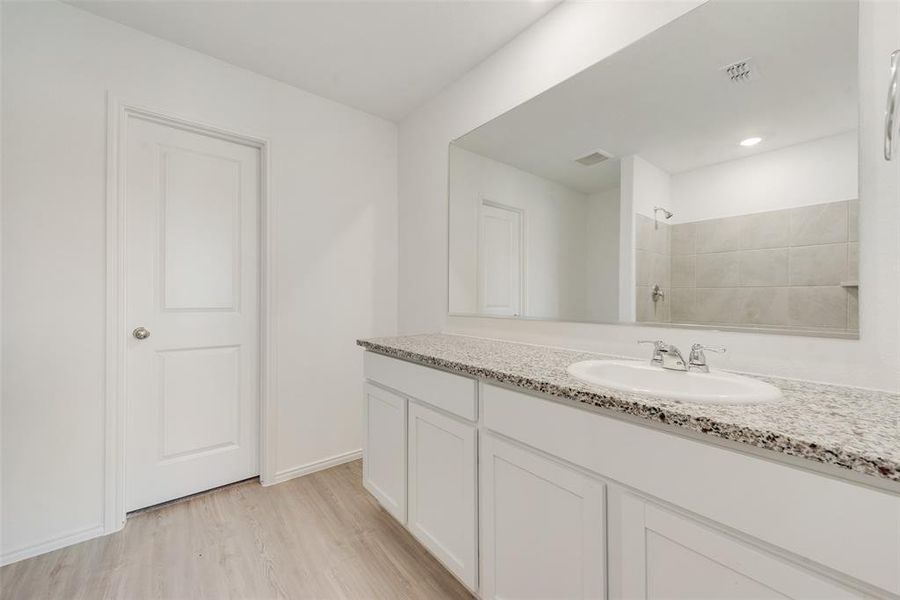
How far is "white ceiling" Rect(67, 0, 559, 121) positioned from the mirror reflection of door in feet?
→ 2.69

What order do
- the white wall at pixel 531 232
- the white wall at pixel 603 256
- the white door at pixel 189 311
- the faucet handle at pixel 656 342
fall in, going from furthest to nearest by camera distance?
the white door at pixel 189 311
the white wall at pixel 531 232
the white wall at pixel 603 256
the faucet handle at pixel 656 342

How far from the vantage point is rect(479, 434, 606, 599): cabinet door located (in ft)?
2.98

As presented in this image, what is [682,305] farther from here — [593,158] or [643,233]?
[593,158]

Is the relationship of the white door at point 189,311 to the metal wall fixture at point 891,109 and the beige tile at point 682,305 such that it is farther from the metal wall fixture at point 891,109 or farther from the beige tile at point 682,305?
the metal wall fixture at point 891,109

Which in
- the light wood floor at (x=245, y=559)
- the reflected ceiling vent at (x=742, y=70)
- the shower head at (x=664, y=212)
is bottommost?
the light wood floor at (x=245, y=559)

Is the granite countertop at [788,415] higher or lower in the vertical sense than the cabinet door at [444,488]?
higher

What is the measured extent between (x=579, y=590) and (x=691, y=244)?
110 cm

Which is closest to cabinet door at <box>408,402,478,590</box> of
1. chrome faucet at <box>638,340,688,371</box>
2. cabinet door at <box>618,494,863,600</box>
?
cabinet door at <box>618,494,863,600</box>

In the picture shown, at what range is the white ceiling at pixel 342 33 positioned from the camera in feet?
5.44

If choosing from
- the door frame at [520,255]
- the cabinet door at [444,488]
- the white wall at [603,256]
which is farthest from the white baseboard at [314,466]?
the white wall at [603,256]

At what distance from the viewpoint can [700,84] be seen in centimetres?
122

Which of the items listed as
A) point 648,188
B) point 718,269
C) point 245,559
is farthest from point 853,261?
point 245,559

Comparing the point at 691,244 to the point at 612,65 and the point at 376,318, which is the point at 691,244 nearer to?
the point at 612,65

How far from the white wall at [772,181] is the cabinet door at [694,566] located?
95cm
